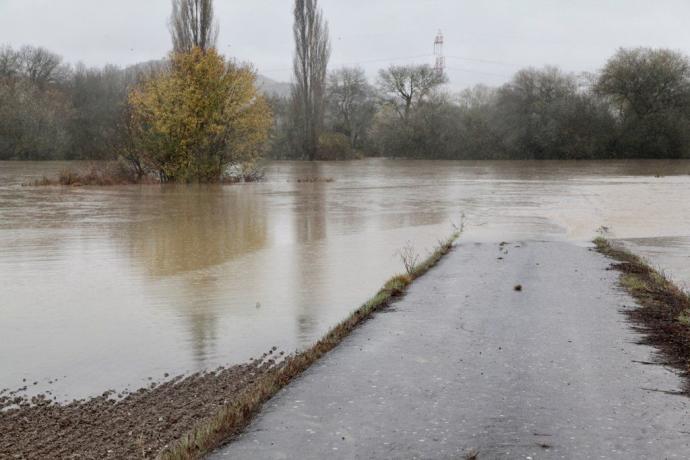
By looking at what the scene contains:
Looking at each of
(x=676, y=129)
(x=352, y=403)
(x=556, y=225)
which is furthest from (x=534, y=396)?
(x=676, y=129)

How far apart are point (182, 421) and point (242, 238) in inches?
404

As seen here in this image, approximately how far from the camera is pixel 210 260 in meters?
12.3

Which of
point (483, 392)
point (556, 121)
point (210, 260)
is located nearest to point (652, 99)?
point (556, 121)

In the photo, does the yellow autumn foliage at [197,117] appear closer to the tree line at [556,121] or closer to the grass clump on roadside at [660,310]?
the grass clump on roadside at [660,310]

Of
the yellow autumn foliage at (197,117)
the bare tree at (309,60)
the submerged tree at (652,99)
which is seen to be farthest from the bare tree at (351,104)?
the yellow autumn foliage at (197,117)

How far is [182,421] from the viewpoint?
5.17m

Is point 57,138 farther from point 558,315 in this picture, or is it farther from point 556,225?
point 558,315

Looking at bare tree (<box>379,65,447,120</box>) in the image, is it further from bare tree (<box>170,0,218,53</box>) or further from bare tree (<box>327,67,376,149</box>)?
bare tree (<box>170,0,218,53</box>)

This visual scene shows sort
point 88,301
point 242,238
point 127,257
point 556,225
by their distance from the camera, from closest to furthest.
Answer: point 88,301, point 127,257, point 242,238, point 556,225

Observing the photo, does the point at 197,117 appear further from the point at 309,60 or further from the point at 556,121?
the point at 556,121

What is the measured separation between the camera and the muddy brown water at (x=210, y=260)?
23.1ft

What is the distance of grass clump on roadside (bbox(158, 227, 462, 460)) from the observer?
4.45 metres

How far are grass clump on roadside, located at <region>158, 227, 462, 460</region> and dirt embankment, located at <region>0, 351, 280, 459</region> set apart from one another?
22cm

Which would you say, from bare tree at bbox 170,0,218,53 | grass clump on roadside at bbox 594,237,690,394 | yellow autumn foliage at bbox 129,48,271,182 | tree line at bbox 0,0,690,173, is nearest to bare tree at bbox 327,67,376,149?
tree line at bbox 0,0,690,173
